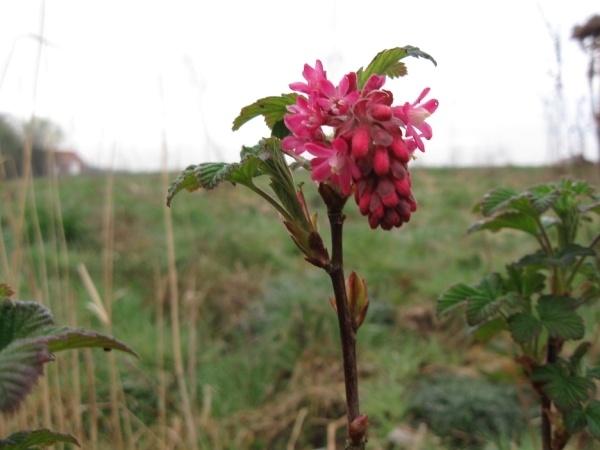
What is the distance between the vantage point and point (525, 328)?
0.77 m

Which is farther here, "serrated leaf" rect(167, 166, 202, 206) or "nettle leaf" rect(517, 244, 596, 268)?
"nettle leaf" rect(517, 244, 596, 268)

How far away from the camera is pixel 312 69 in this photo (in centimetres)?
58

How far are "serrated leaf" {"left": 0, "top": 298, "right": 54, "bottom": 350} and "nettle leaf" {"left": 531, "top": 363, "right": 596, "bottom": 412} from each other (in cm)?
67

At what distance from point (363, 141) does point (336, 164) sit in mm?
35

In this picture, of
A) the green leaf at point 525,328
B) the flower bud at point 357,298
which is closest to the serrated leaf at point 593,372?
the green leaf at point 525,328

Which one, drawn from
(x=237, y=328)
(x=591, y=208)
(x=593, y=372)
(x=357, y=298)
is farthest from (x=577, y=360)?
(x=237, y=328)

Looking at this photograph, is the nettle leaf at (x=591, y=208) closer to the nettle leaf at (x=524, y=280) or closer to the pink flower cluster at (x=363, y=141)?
the nettle leaf at (x=524, y=280)

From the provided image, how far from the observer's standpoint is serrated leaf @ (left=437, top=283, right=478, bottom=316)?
0.88 m

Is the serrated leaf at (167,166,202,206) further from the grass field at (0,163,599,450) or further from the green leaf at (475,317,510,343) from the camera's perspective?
the grass field at (0,163,599,450)

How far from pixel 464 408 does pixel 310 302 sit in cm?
97

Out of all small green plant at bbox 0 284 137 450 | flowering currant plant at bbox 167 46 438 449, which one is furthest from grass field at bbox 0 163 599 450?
flowering currant plant at bbox 167 46 438 449

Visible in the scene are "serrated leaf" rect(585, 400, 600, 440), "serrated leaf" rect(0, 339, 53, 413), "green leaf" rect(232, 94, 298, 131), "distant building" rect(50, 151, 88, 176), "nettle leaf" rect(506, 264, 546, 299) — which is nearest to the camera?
"serrated leaf" rect(0, 339, 53, 413)

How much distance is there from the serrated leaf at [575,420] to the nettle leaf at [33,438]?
66 centimetres

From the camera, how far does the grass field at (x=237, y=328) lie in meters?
1.67
